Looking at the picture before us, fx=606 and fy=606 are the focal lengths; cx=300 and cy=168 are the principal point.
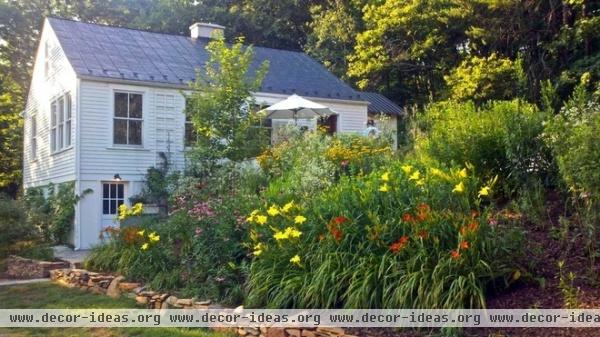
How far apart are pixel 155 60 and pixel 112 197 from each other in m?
4.16

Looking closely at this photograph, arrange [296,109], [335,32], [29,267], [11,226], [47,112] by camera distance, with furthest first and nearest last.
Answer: [335,32] < [47,112] < [296,109] < [11,226] < [29,267]

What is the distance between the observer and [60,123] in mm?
16703

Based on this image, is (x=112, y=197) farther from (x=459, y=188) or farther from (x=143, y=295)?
(x=459, y=188)

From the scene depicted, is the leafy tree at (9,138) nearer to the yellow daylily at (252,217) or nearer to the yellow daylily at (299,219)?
the yellow daylily at (252,217)

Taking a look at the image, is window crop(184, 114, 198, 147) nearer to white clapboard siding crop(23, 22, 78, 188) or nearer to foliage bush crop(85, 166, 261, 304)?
white clapboard siding crop(23, 22, 78, 188)

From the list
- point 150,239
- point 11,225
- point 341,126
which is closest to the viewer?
point 150,239

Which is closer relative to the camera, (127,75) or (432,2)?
(127,75)

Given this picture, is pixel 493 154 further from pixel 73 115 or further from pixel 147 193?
pixel 73 115

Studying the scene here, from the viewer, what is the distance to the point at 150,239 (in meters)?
8.16

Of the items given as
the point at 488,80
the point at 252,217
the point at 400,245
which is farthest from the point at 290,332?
the point at 488,80

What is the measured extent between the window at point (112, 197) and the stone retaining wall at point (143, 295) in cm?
527

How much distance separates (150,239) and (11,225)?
5.18m

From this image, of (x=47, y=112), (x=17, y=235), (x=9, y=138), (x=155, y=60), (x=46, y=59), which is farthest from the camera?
(x=9, y=138)

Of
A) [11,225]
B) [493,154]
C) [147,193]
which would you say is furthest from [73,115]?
[493,154]
